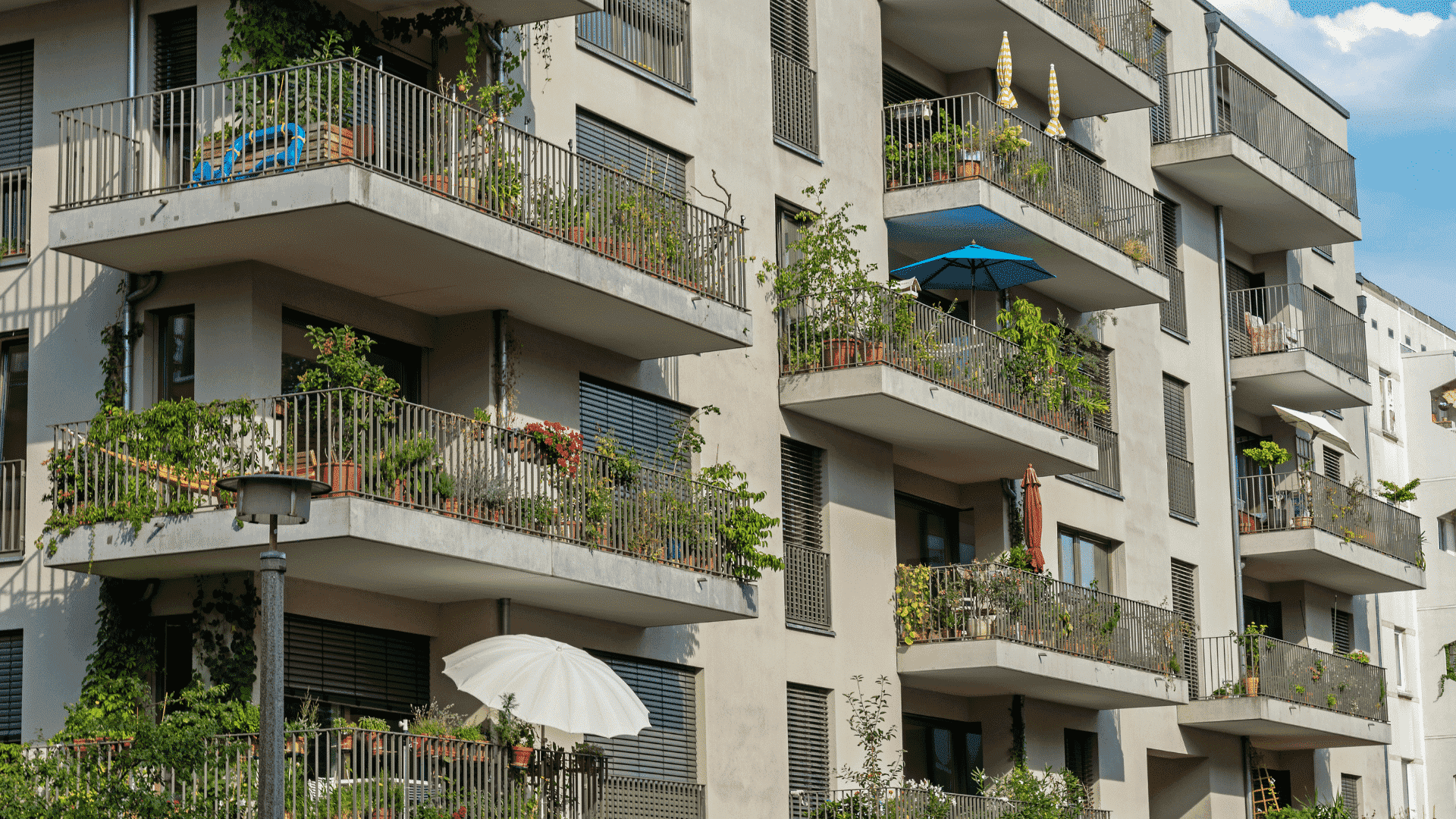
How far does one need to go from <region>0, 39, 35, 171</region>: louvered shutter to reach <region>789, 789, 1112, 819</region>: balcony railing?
38.2 feet

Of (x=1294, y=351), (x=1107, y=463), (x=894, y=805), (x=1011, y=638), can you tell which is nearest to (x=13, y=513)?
(x=894, y=805)

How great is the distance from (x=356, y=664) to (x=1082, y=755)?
49.1 ft

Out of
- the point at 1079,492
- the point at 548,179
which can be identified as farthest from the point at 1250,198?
the point at 548,179

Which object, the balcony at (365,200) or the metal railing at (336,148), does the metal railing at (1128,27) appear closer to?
the balcony at (365,200)

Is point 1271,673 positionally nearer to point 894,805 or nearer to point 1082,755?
point 1082,755

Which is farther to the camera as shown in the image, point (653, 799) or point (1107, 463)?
point (1107, 463)

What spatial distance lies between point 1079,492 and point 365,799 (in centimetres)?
1706

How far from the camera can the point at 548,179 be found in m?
22.0

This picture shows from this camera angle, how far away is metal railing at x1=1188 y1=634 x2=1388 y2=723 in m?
34.9

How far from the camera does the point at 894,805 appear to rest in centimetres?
2527

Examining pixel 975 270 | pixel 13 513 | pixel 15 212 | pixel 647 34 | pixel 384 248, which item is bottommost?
pixel 13 513

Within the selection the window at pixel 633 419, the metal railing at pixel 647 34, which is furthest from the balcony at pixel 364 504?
the metal railing at pixel 647 34

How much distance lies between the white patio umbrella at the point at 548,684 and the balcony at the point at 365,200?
151 inches

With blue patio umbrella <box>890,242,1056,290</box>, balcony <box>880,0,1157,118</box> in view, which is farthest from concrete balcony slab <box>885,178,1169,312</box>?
balcony <box>880,0,1157,118</box>
